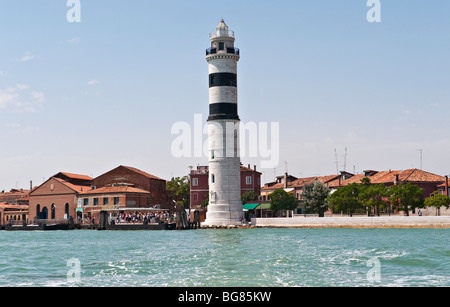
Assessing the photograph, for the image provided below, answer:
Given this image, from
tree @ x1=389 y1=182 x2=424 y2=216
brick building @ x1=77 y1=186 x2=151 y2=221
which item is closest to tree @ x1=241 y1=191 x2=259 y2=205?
brick building @ x1=77 y1=186 x2=151 y2=221

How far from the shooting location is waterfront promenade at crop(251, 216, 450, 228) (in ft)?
179

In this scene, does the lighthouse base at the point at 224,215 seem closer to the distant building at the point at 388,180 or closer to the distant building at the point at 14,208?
the distant building at the point at 388,180

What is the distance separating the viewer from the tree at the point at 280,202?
69812 millimetres

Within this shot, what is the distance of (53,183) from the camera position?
80.5 m

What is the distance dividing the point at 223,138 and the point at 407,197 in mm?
19842

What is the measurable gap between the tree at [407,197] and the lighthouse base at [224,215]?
16.1 meters

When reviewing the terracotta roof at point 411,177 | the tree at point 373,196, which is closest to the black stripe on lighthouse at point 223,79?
the tree at point 373,196

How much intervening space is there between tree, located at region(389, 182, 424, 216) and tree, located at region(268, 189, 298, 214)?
45.3 feet

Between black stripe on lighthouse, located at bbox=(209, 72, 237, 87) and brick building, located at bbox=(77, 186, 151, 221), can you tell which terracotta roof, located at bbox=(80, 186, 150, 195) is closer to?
brick building, located at bbox=(77, 186, 151, 221)

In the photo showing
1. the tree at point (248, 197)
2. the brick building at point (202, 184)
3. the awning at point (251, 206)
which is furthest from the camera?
the brick building at point (202, 184)

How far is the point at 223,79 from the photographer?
2317 inches
